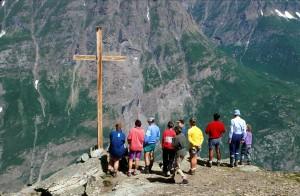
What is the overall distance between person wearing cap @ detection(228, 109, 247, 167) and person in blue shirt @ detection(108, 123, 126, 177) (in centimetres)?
909

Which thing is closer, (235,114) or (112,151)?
(112,151)

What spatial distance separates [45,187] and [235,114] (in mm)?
15275

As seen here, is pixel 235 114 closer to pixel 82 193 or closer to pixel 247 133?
pixel 247 133

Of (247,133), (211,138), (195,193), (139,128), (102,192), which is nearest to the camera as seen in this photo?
(195,193)

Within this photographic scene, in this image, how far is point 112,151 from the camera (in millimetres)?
41344

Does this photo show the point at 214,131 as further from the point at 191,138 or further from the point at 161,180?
the point at 161,180

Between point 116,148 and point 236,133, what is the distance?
33.1ft

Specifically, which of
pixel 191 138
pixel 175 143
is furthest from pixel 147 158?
pixel 175 143

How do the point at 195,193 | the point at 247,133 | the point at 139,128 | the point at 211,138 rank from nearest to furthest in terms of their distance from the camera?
the point at 195,193 → the point at 139,128 → the point at 211,138 → the point at 247,133

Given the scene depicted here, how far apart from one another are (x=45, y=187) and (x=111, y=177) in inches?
193

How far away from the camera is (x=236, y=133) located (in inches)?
1807

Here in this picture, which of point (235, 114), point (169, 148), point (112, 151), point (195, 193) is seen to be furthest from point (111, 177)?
point (235, 114)

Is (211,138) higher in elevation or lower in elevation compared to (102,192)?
higher

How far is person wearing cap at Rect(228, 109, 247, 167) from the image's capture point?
45.7m
